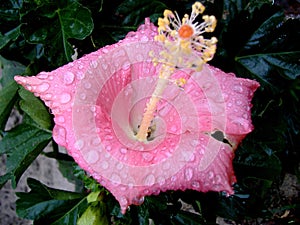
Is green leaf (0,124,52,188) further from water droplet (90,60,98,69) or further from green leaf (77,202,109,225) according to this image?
water droplet (90,60,98,69)

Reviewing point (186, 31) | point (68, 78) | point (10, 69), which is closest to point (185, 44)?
point (186, 31)

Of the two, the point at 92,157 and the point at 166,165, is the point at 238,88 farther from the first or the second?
the point at 92,157

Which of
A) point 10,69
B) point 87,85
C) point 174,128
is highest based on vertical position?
point 87,85

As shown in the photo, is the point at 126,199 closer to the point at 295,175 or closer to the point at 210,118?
the point at 210,118

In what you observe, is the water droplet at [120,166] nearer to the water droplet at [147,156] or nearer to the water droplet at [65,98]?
the water droplet at [147,156]

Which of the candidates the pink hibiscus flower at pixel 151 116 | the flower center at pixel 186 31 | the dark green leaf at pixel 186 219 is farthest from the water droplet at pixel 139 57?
the dark green leaf at pixel 186 219

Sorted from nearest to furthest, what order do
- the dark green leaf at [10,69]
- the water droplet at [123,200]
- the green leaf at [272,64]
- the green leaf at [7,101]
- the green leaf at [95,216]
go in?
the water droplet at [123,200] → the green leaf at [95,216] → the green leaf at [272,64] → the green leaf at [7,101] → the dark green leaf at [10,69]

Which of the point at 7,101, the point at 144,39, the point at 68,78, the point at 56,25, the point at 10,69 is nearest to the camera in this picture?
the point at 68,78
